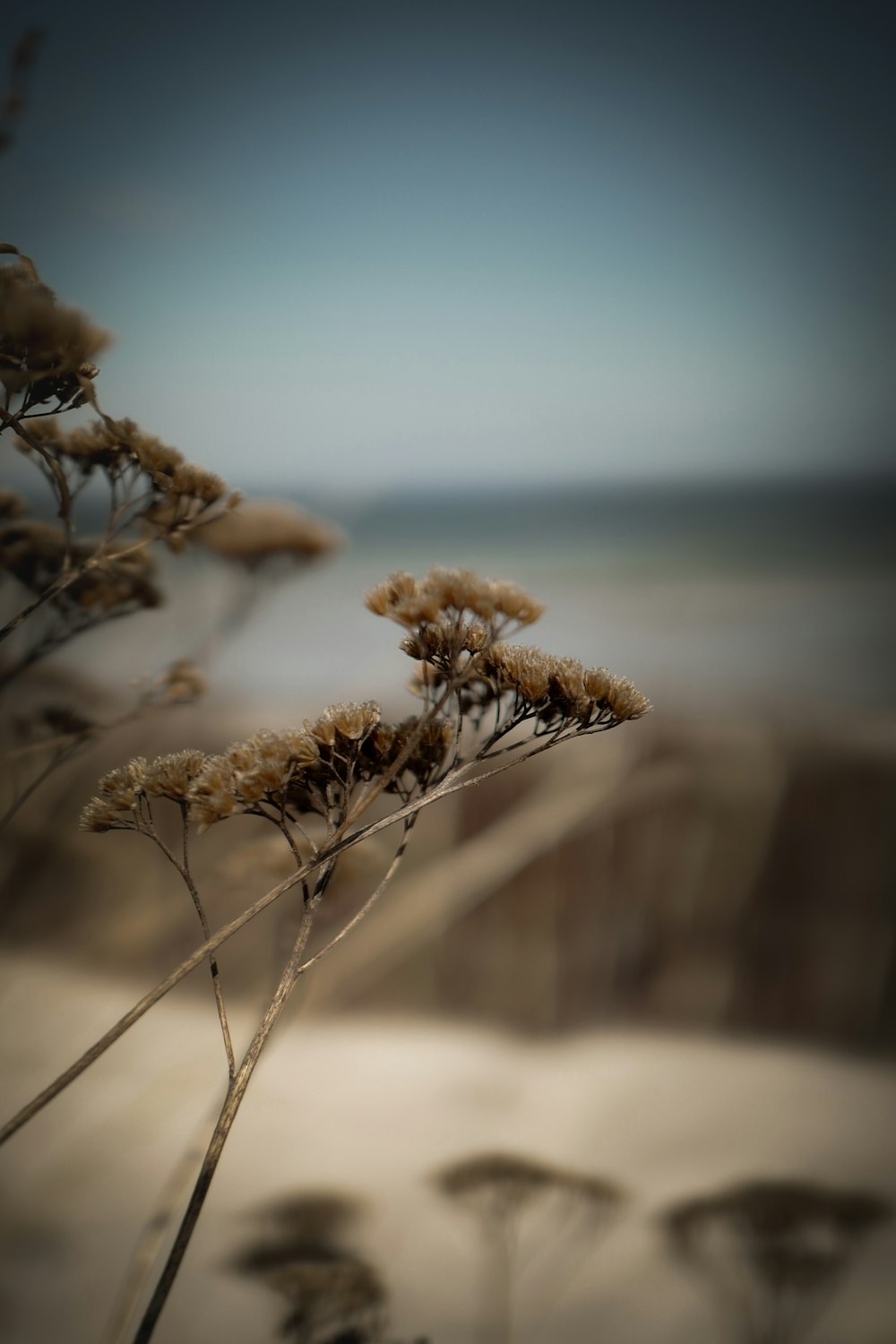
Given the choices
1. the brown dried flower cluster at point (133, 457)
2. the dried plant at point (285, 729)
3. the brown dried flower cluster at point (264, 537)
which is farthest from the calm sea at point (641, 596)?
the dried plant at point (285, 729)

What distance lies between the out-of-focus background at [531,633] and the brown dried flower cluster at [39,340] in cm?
99

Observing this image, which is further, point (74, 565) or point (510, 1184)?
point (510, 1184)

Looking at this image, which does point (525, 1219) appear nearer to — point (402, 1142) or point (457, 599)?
point (402, 1142)

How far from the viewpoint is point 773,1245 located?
5.84ft

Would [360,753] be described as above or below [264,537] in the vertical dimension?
below

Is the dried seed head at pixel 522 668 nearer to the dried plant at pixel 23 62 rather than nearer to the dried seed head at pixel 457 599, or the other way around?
the dried seed head at pixel 457 599

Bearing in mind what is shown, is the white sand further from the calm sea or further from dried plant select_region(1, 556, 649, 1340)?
dried plant select_region(1, 556, 649, 1340)

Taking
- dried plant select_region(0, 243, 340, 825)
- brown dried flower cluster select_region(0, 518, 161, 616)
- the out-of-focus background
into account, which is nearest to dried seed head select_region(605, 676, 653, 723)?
dried plant select_region(0, 243, 340, 825)

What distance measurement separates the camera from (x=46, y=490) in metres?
1.70

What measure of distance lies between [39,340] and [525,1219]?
5.91ft

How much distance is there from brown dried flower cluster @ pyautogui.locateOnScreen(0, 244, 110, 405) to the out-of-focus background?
992 mm

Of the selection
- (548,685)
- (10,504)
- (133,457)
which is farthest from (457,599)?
(10,504)

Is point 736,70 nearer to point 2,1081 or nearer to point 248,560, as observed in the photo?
point 248,560

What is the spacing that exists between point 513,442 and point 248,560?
2.97ft
